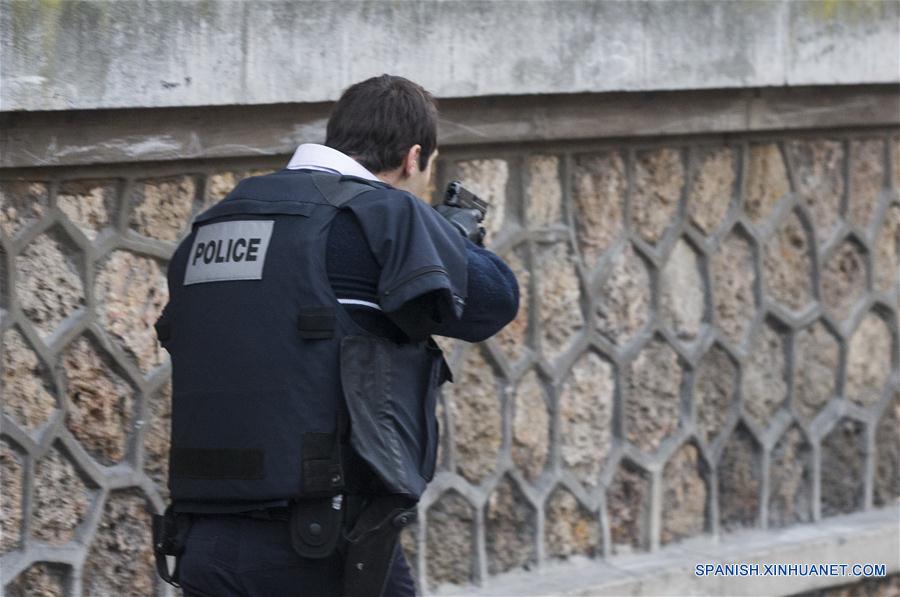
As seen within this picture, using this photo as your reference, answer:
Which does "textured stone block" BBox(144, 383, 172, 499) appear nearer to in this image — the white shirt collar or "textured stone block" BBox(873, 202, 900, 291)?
the white shirt collar

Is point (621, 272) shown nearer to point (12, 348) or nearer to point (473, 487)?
point (473, 487)

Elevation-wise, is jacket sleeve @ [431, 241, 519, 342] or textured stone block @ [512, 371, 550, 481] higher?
jacket sleeve @ [431, 241, 519, 342]

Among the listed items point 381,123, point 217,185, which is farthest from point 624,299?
point 381,123

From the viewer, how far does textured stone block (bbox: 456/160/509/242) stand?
3.96 m

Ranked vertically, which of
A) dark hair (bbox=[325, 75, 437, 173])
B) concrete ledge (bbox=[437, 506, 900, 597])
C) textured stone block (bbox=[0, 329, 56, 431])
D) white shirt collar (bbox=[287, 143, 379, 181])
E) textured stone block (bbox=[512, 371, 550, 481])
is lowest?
concrete ledge (bbox=[437, 506, 900, 597])

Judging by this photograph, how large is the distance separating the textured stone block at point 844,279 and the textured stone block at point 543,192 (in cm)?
111

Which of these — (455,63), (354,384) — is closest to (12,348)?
(354,384)

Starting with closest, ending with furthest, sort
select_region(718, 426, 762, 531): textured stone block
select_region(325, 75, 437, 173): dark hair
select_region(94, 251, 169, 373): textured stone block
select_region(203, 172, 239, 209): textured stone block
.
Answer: select_region(325, 75, 437, 173): dark hair → select_region(94, 251, 169, 373): textured stone block → select_region(203, 172, 239, 209): textured stone block → select_region(718, 426, 762, 531): textured stone block

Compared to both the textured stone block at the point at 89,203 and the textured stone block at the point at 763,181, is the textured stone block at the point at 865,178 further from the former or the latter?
the textured stone block at the point at 89,203

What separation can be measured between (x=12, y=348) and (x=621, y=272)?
1.78 m

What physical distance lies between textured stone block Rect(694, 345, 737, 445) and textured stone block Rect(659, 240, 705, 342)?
0.10 metres

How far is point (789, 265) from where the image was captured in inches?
184

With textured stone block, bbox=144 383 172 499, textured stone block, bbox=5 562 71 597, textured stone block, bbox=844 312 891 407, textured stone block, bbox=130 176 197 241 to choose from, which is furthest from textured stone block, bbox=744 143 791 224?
textured stone block, bbox=5 562 71 597

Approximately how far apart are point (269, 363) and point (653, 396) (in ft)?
6.31
